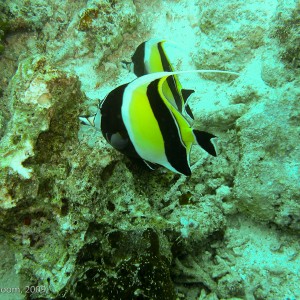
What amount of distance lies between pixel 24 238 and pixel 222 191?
1.66m

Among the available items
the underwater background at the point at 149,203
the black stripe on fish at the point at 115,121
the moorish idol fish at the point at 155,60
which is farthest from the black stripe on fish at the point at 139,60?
the black stripe on fish at the point at 115,121

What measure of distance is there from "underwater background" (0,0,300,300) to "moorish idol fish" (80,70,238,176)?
1.97 feet

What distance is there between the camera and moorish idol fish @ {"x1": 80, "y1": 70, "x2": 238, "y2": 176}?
1524 mm

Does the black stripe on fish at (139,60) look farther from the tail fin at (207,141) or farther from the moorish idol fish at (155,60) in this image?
the tail fin at (207,141)

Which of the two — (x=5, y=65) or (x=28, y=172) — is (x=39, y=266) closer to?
(x=28, y=172)

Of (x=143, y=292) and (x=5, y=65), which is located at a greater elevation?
(x=5, y=65)

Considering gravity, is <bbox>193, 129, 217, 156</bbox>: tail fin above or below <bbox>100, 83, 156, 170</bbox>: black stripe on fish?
below

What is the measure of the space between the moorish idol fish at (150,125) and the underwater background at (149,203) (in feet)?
1.97

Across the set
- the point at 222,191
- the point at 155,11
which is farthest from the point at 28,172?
the point at 155,11

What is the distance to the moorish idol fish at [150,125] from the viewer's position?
1524mm

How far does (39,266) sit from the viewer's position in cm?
230

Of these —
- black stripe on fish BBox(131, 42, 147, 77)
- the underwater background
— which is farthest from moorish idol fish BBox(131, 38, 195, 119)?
the underwater background

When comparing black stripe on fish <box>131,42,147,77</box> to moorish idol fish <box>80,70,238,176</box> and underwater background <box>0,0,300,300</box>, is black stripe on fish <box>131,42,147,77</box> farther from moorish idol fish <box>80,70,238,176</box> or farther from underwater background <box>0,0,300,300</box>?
Result: moorish idol fish <box>80,70,238,176</box>

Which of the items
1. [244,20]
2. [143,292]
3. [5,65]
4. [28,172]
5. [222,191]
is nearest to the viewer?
[143,292]
